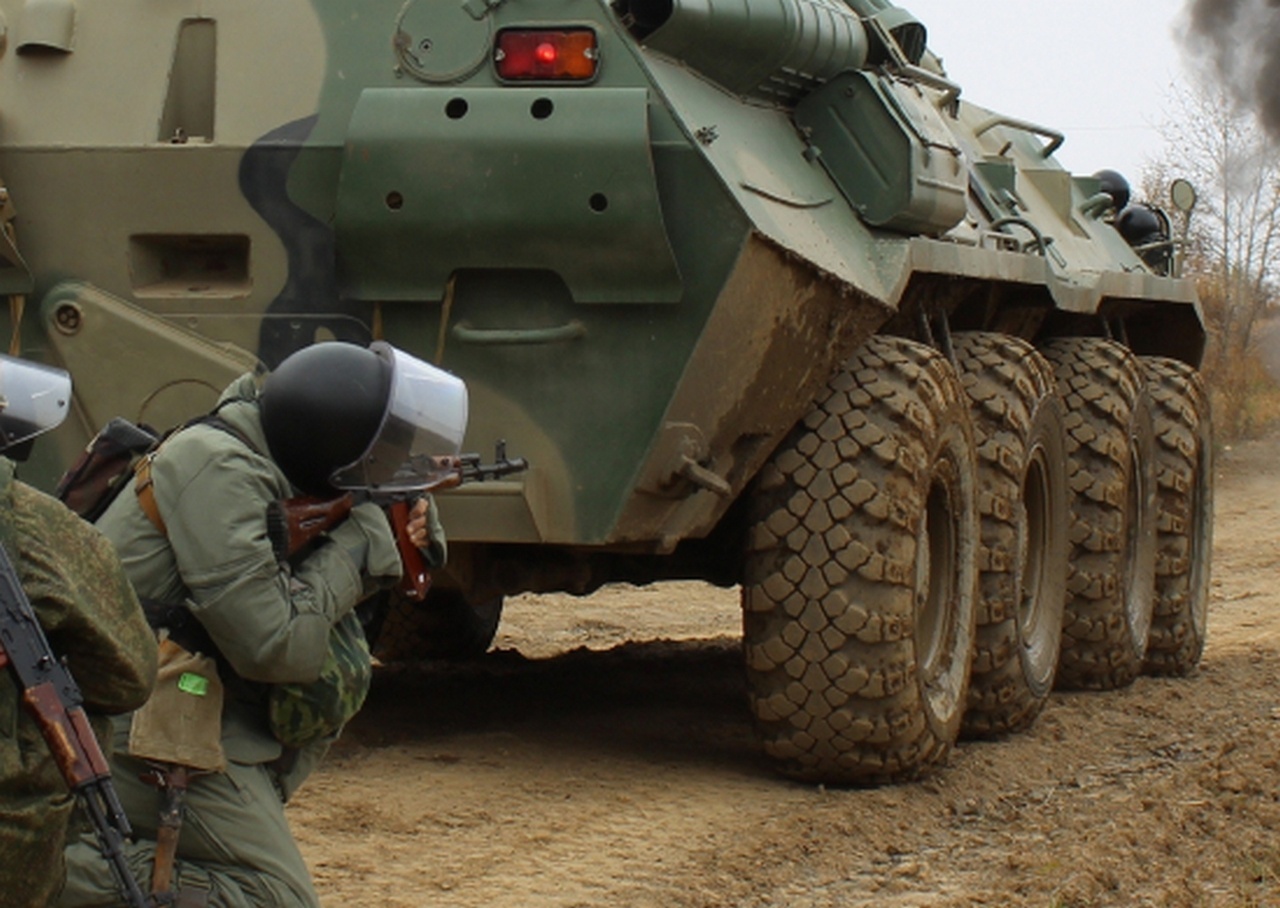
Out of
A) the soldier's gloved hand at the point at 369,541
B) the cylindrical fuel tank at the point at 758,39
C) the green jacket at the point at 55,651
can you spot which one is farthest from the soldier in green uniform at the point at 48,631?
the cylindrical fuel tank at the point at 758,39

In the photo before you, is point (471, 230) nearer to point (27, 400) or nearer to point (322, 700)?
point (322, 700)

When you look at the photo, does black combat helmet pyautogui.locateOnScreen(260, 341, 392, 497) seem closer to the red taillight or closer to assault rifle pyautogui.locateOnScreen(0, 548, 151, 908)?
assault rifle pyautogui.locateOnScreen(0, 548, 151, 908)

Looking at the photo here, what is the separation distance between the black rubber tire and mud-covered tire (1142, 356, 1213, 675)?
8.76 feet

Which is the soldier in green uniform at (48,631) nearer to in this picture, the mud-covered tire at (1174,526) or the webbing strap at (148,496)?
the webbing strap at (148,496)

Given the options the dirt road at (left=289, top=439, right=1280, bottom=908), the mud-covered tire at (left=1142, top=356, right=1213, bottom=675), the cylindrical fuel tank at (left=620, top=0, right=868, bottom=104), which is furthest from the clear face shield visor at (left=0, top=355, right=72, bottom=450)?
the mud-covered tire at (left=1142, top=356, right=1213, bottom=675)

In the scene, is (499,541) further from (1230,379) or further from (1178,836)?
(1230,379)

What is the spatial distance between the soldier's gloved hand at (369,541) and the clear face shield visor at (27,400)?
856mm

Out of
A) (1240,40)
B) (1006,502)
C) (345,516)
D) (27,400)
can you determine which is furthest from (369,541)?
(1240,40)

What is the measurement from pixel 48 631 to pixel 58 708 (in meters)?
0.11

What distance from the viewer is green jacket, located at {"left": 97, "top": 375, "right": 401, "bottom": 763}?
3.74m

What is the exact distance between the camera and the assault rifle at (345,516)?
3844 mm

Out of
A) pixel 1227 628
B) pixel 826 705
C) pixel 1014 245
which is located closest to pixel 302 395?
pixel 826 705

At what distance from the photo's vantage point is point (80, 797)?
3.06 metres

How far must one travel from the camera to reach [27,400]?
3133mm
